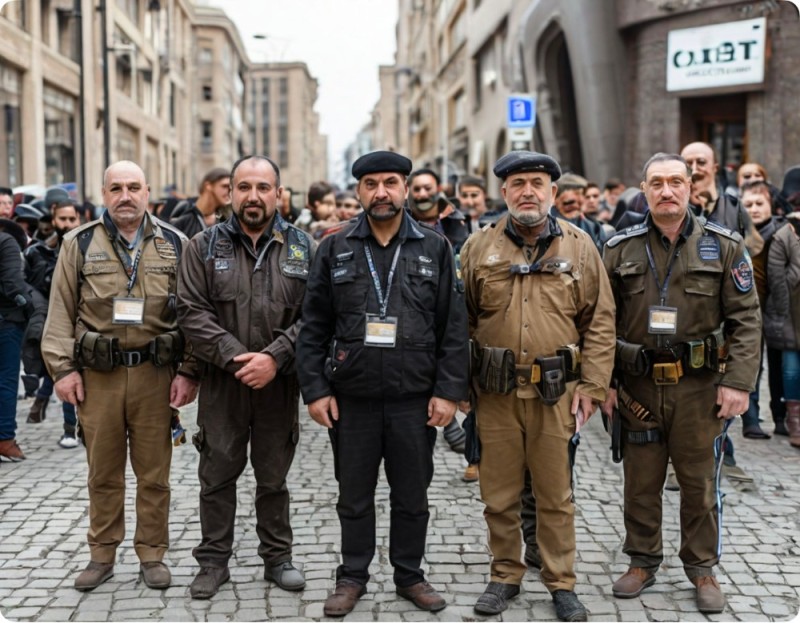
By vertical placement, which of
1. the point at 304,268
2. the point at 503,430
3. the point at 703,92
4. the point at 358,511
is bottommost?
the point at 358,511

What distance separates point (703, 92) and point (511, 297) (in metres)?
15.7

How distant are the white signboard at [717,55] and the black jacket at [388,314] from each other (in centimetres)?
1517

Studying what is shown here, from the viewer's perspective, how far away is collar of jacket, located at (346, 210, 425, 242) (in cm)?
445

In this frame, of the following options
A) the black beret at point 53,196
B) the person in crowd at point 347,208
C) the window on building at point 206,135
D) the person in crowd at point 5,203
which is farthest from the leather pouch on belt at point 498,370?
the window on building at point 206,135

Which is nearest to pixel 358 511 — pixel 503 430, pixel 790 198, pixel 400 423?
pixel 400 423

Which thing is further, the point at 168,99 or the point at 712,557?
the point at 168,99

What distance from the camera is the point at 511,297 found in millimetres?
4438

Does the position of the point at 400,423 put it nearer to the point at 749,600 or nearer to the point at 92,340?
the point at 92,340

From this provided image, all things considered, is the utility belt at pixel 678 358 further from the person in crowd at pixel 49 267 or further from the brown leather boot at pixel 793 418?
the person in crowd at pixel 49 267

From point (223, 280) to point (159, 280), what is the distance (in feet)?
1.48

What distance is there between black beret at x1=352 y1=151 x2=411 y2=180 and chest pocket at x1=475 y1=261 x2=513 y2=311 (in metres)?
0.67

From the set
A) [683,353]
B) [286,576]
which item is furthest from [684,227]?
[286,576]

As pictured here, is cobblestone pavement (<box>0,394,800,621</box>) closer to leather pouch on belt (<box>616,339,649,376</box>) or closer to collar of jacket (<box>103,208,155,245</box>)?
leather pouch on belt (<box>616,339,649,376</box>)

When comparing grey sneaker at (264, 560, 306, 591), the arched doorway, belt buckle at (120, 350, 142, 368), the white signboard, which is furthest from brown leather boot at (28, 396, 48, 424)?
the arched doorway
